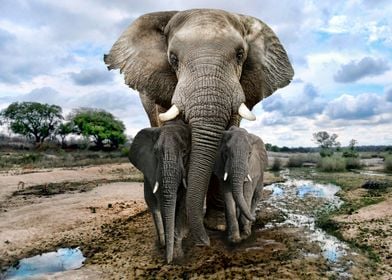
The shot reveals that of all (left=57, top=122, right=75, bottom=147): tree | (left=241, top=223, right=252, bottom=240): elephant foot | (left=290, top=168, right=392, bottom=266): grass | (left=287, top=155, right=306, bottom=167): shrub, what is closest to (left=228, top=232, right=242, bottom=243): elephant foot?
(left=241, top=223, right=252, bottom=240): elephant foot

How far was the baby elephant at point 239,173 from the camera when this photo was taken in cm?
561

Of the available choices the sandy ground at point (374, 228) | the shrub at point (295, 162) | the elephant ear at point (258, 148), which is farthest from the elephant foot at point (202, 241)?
the shrub at point (295, 162)

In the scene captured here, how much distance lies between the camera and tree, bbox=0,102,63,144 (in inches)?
1998

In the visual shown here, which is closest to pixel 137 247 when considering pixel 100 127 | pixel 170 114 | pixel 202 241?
pixel 202 241

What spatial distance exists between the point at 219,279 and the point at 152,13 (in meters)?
4.28

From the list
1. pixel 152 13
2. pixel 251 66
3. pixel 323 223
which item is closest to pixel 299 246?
pixel 323 223

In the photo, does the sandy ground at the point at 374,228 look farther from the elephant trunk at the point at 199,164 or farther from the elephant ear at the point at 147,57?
the elephant ear at the point at 147,57

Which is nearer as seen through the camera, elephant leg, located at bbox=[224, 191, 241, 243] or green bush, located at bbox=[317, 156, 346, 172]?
elephant leg, located at bbox=[224, 191, 241, 243]

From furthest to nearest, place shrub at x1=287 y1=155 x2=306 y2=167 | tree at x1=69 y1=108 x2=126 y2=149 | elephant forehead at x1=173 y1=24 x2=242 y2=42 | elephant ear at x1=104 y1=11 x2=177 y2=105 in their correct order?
tree at x1=69 y1=108 x2=126 y2=149 → shrub at x1=287 y1=155 x2=306 y2=167 → elephant ear at x1=104 y1=11 x2=177 y2=105 → elephant forehead at x1=173 y1=24 x2=242 y2=42

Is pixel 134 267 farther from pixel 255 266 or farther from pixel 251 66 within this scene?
pixel 251 66

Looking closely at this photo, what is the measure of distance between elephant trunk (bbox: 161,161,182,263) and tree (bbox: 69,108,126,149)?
42159 millimetres

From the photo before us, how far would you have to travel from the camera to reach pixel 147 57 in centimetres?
667

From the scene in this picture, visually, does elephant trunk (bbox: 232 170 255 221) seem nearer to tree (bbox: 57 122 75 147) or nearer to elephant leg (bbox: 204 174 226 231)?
elephant leg (bbox: 204 174 226 231)

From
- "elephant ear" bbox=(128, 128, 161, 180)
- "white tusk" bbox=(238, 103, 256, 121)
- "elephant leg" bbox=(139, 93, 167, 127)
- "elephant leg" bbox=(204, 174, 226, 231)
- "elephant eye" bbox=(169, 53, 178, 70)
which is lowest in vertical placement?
"elephant leg" bbox=(204, 174, 226, 231)
